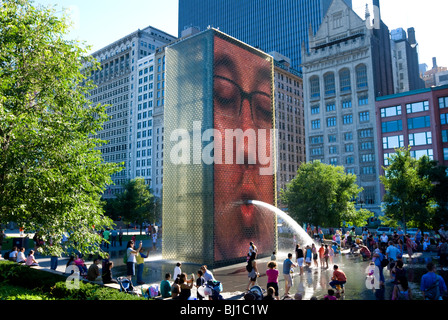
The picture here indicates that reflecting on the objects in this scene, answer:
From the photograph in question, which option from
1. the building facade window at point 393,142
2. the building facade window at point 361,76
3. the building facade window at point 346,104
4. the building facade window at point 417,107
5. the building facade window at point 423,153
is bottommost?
the building facade window at point 423,153

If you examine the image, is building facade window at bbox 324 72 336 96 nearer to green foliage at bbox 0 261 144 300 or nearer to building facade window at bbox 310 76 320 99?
building facade window at bbox 310 76 320 99

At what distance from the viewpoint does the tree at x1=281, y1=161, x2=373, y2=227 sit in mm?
43500

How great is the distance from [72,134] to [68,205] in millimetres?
3039

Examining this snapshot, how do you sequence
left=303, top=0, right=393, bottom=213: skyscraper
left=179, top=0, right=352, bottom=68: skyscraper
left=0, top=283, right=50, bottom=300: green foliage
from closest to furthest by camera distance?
1. left=0, top=283, right=50, bottom=300: green foliage
2. left=303, top=0, right=393, bottom=213: skyscraper
3. left=179, top=0, right=352, bottom=68: skyscraper

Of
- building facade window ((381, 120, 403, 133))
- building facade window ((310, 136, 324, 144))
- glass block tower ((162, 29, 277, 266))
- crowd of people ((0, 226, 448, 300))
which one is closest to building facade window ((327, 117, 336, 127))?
building facade window ((310, 136, 324, 144))

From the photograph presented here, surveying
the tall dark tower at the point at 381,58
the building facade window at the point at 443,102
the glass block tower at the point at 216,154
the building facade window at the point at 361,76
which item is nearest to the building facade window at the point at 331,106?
the building facade window at the point at 361,76

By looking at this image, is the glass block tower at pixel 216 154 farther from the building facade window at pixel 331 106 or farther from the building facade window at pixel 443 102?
the building facade window at pixel 331 106

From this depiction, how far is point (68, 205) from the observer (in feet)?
47.7

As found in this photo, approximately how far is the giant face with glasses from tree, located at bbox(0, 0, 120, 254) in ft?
30.4

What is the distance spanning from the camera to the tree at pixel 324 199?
43.5 metres

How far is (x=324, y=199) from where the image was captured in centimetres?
4362

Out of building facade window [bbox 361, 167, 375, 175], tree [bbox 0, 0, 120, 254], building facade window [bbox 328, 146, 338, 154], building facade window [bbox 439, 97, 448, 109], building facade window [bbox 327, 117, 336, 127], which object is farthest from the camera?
building facade window [bbox 327, 117, 336, 127]

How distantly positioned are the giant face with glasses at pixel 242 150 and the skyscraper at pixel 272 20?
374 feet
